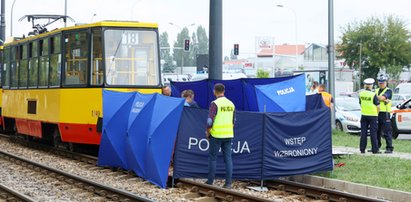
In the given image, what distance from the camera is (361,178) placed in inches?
522

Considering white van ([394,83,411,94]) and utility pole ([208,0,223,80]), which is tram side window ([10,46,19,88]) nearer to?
utility pole ([208,0,223,80])

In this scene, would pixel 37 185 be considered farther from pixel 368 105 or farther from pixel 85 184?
pixel 368 105

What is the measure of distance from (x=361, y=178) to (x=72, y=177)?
212 inches

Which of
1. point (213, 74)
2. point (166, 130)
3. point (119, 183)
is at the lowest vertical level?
point (119, 183)

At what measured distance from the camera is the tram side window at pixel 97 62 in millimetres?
17312

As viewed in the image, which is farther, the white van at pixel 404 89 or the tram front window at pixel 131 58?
the white van at pixel 404 89

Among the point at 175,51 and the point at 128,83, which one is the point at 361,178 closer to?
the point at 128,83

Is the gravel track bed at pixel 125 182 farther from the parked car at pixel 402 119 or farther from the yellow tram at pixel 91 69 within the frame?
the parked car at pixel 402 119

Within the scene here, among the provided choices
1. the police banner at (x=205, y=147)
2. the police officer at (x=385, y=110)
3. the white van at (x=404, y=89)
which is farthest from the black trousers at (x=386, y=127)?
the white van at (x=404, y=89)

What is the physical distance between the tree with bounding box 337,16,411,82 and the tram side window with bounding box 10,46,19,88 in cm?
5618

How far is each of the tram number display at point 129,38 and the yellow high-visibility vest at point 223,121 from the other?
17.8ft

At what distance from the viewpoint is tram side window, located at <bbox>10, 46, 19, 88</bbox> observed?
74.3ft

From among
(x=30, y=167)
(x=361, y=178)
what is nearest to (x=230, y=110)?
(x=361, y=178)

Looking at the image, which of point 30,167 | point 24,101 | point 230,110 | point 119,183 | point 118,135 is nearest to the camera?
point 230,110
